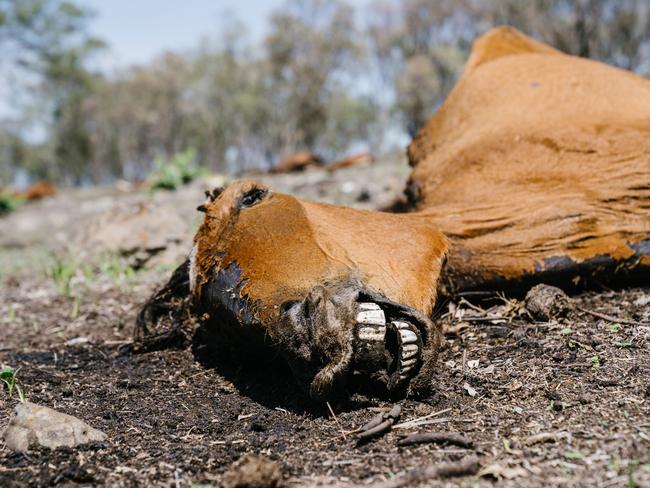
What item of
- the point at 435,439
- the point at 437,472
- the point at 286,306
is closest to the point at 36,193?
the point at 286,306

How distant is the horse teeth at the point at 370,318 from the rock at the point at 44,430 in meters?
0.93

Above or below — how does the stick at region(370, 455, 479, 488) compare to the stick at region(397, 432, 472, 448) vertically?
above

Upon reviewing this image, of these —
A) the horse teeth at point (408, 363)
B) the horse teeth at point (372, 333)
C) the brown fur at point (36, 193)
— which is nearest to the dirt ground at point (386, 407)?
the horse teeth at point (408, 363)

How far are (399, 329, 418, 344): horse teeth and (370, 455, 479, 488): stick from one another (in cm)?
46

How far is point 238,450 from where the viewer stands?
6.45 feet

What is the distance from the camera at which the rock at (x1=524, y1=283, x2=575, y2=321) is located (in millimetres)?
2664

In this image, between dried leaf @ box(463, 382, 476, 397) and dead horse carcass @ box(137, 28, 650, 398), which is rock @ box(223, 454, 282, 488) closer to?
dead horse carcass @ box(137, 28, 650, 398)

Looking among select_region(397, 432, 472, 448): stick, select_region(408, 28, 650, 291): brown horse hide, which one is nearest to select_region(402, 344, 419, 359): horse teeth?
select_region(397, 432, 472, 448): stick

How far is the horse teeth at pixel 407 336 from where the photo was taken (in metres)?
2.07

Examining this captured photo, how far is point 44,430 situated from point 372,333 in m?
1.09

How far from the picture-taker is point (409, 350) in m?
2.09

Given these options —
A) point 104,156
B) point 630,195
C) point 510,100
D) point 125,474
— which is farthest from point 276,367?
point 104,156

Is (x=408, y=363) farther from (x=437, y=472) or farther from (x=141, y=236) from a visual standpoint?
(x=141, y=236)

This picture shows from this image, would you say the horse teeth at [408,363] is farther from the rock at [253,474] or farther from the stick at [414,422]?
the rock at [253,474]
